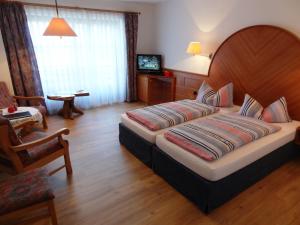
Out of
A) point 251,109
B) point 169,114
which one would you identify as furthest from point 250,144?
point 169,114

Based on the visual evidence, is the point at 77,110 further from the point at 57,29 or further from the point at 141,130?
the point at 141,130

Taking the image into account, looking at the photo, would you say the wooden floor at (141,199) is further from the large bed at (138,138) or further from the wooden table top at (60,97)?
the wooden table top at (60,97)

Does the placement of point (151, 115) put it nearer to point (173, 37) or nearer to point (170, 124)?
point (170, 124)

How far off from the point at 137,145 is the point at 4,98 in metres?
2.62

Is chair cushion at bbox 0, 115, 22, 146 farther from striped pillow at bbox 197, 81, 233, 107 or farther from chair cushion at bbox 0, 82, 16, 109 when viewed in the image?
striped pillow at bbox 197, 81, 233, 107

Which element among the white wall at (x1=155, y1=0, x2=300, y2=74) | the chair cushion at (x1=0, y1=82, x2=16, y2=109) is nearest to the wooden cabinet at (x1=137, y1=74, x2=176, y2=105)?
the white wall at (x1=155, y1=0, x2=300, y2=74)

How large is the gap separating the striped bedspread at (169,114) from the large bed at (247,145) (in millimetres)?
156

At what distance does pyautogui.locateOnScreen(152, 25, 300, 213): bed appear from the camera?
191 cm

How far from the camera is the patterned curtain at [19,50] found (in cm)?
361

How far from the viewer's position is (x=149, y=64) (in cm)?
533

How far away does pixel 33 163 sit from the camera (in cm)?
208

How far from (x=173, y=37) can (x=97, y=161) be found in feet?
11.4

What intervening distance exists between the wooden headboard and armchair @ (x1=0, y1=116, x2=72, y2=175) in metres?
2.87

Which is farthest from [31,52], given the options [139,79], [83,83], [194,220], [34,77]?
[194,220]
